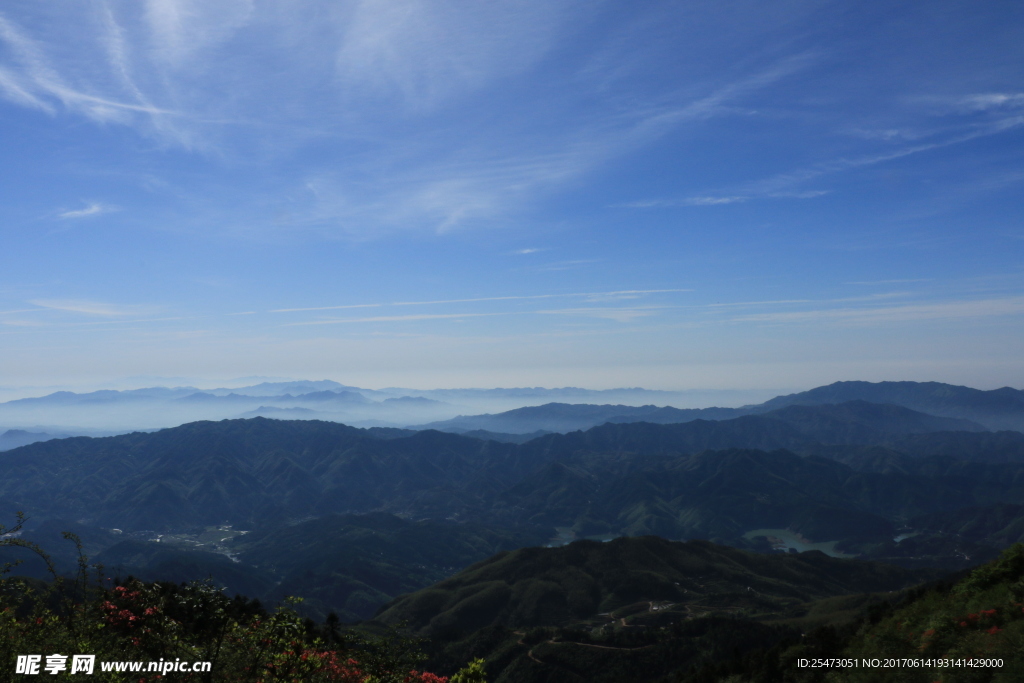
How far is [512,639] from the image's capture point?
125m

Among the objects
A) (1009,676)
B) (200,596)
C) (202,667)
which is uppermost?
(200,596)

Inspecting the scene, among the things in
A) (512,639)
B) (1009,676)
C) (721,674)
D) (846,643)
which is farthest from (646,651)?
(1009,676)

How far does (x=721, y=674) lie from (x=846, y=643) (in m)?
20.6

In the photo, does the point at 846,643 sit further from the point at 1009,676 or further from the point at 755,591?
the point at 755,591

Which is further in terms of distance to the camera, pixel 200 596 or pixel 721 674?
pixel 721 674
